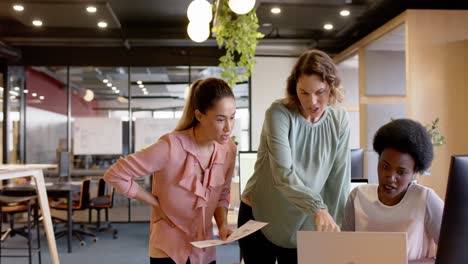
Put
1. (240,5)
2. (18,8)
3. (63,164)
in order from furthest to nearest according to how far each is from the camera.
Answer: (63,164)
(18,8)
(240,5)

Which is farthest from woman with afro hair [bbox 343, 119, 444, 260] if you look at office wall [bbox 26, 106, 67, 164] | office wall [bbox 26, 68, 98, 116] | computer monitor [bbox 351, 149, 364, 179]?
office wall [bbox 26, 106, 67, 164]

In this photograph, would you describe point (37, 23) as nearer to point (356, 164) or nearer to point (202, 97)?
point (356, 164)

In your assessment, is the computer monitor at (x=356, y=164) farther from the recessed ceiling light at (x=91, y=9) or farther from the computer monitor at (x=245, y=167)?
the recessed ceiling light at (x=91, y=9)

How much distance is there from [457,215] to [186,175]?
88 centimetres

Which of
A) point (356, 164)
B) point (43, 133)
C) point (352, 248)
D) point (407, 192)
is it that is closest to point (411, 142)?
point (407, 192)

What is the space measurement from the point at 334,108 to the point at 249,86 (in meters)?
6.82

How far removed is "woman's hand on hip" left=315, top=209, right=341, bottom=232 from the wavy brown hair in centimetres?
47

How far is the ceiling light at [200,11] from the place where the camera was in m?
3.45

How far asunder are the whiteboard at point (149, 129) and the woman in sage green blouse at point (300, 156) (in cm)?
690

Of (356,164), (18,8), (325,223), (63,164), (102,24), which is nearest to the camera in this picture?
(325,223)

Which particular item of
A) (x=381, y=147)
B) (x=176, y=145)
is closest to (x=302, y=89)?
(x=381, y=147)

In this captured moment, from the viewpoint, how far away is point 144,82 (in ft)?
28.7

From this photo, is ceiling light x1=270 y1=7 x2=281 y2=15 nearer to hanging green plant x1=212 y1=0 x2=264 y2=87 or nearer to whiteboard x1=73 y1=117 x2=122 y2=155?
hanging green plant x1=212 y1=0 x2=264 y2=87

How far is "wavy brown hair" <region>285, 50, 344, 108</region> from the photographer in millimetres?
1604
